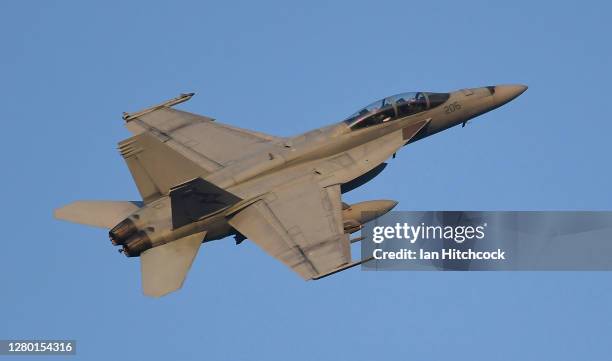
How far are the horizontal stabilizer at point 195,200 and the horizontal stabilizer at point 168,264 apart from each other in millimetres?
573

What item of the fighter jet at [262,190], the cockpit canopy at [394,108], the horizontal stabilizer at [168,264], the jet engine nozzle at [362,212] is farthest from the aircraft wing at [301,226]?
the cockpit canopy at [394,108]

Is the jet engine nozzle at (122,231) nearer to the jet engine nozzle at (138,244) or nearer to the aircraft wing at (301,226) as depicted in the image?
the jet engine nozzle at (138,244)

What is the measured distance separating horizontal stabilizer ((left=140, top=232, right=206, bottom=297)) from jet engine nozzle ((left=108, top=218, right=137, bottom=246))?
0.69 meters

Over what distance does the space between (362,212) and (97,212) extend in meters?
7.80

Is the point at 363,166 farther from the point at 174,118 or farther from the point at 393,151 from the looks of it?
the point at 174,118

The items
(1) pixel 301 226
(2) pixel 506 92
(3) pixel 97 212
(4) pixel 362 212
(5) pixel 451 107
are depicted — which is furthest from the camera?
(2) pixel 506 92

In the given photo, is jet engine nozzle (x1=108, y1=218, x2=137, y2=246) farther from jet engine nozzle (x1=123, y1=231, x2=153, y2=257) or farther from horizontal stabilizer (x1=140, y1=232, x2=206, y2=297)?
horizontal stabilizer (x1=140, y1=232, x2=206, y2=297)

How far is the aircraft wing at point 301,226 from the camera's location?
37250 mm

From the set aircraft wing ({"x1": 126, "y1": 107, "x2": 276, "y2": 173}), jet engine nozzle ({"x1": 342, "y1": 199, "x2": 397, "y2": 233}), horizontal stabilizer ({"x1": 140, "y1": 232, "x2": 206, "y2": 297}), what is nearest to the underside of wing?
aircraft wing ({"x1": 126, "y1": 107, "x2": 276, "y2": 173})

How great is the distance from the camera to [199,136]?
44.2 meters

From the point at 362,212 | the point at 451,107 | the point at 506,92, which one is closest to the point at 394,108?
the point at 451,107

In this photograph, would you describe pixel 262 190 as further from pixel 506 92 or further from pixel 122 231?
pixel 506 92

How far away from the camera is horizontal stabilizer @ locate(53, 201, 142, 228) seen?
4075 centimetres

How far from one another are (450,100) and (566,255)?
6099mm
